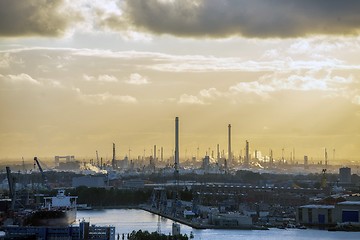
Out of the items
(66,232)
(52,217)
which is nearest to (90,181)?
(52,217)

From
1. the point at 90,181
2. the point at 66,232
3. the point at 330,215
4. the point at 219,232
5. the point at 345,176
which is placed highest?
the point at 345,176

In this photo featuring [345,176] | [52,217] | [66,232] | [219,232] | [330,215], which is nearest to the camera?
[66,232]

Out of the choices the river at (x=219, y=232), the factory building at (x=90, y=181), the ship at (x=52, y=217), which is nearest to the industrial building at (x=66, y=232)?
the ship at (x=52, y=217)

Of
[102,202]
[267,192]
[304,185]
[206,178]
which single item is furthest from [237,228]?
[206,178]

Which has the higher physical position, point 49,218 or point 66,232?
point 49,218

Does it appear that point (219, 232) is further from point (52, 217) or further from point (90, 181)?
point (90, 181)

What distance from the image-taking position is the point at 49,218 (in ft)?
111

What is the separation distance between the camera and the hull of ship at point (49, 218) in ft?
105

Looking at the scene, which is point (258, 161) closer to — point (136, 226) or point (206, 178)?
point (206, 178)

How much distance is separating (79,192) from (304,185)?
2244 centimetres

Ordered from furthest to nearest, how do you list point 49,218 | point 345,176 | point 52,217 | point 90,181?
point 345,176 < point 90,181 < point 52,217 < point 49,218

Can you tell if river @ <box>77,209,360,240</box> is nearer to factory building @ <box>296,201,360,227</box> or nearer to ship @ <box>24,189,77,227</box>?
ship @ <box>24,189,77,227</box>

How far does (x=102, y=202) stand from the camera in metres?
57.1

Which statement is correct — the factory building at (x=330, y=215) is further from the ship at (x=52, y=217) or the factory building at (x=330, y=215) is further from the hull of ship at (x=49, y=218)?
the hull of ship at (x=49, y=218)
